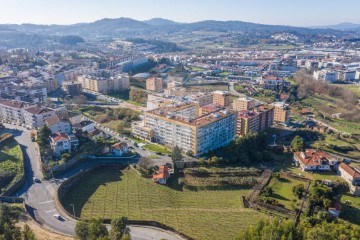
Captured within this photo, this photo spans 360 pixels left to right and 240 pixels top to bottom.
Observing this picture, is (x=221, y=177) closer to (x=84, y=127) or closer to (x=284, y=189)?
(x=284, y=189)

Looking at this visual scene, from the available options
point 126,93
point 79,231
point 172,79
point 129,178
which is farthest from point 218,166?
point 172,79

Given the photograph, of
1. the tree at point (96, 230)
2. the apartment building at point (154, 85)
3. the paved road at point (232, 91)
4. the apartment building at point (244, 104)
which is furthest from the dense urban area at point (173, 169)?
the paved road at point (232, 91)

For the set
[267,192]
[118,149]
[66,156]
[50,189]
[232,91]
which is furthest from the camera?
[232,91]

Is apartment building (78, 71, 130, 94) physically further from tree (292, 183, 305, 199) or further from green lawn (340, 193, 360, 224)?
green lawn (340, 193, 360, 224)

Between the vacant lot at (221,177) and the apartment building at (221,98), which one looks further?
the apartment building at (221,98)

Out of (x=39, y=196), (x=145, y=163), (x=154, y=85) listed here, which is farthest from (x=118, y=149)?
(x=154, y=85)

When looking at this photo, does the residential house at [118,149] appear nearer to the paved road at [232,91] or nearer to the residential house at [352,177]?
the residential house at [352,177]
